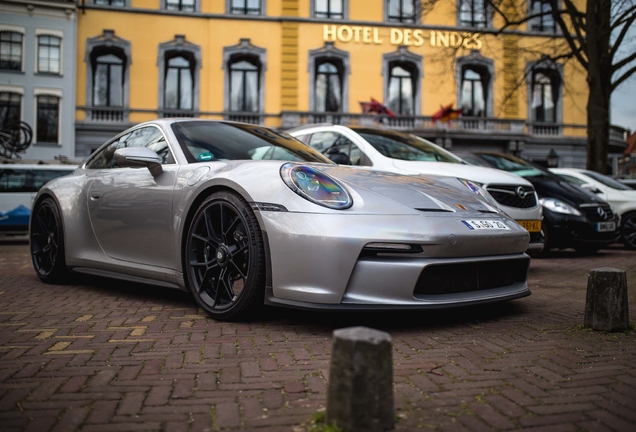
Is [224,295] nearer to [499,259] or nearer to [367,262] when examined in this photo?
[367,262]

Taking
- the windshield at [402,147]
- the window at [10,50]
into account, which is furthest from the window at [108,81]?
the windshield at [402,147]

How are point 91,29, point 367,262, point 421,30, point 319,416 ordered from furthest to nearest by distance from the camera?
point 421,30 < point 91,29 < point 367,262 < point 319,416

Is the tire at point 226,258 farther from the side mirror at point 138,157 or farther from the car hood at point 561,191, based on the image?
the car hood at point 561,191

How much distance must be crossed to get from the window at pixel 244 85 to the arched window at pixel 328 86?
105 inches

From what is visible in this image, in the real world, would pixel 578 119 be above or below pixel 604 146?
above

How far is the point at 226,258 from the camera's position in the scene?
3.53 m

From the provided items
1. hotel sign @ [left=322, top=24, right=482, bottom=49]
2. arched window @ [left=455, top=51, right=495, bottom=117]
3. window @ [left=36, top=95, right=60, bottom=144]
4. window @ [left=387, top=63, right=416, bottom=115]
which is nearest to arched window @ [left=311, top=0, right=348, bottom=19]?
hotel sign @ [left=322, top=24, right=482, bottom=49]

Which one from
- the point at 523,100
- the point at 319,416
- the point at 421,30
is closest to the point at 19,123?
the point at 421,30

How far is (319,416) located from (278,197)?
5.10ft

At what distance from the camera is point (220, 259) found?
3.56 meters

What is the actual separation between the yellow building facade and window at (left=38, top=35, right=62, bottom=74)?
881 mm

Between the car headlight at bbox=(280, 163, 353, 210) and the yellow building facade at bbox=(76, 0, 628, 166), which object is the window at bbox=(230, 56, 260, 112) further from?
the car headlight at bbox=(280, 163, 353, 210)

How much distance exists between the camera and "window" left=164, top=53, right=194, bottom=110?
25.4 meters

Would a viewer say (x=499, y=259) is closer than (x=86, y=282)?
Yes
